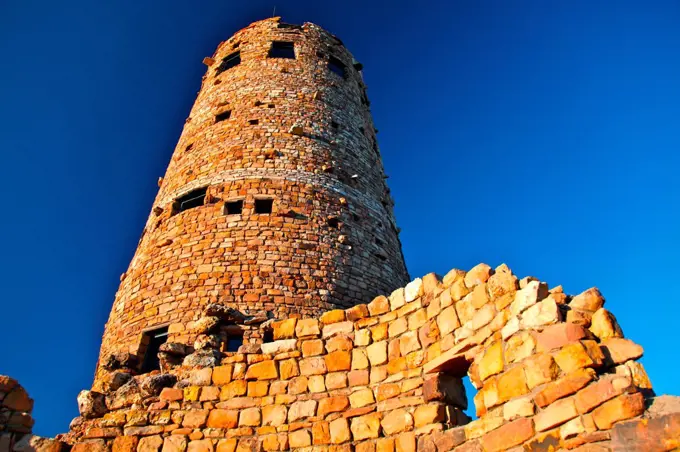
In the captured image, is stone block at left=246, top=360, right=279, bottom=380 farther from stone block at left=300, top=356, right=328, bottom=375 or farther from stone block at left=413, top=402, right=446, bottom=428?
stone block at left=413, top=402, right=446, bottom=428

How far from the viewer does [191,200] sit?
9.98 m

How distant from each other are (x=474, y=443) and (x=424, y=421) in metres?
0.56

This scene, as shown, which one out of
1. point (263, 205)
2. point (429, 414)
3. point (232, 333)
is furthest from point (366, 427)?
point (263, 205)

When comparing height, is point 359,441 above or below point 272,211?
below

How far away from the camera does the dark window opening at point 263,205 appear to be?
9.42 meters

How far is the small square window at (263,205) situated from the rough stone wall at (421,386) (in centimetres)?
400

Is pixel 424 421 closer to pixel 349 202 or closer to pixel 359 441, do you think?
pixel 359 441

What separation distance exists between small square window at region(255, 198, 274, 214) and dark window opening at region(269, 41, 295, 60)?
219 inches

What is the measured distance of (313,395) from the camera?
503 cm

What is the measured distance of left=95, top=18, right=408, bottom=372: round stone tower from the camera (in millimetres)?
8102

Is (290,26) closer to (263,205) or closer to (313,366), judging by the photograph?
(263,205)

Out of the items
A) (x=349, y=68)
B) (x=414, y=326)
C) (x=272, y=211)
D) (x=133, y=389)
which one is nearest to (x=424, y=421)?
(x=414, y=326)

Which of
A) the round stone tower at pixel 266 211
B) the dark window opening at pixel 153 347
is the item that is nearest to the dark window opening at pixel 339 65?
the round stone tower at pixel 266 211

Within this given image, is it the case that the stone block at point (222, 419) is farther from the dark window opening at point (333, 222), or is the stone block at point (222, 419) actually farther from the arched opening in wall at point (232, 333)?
the dark window opening at point (333, 222)
